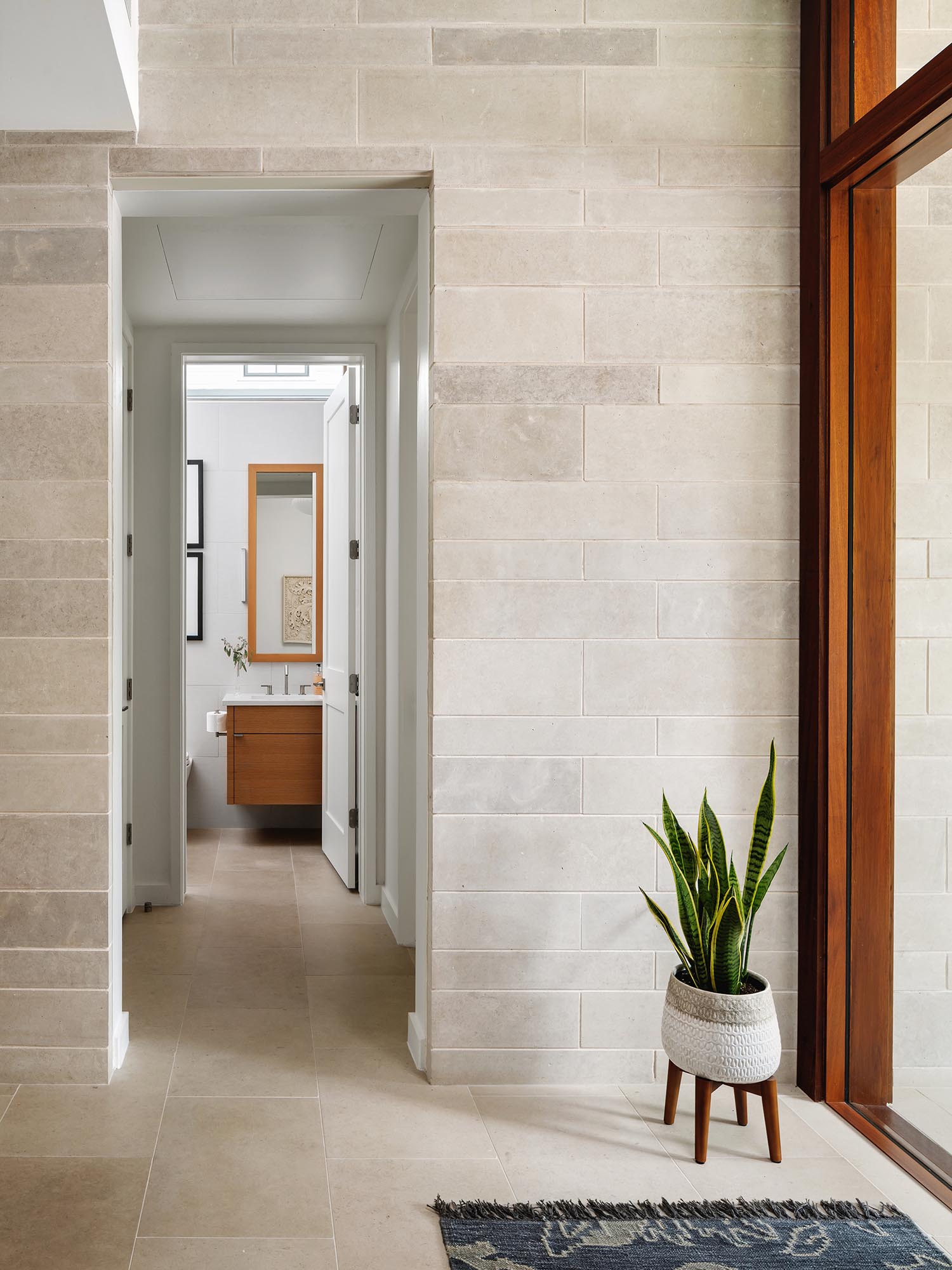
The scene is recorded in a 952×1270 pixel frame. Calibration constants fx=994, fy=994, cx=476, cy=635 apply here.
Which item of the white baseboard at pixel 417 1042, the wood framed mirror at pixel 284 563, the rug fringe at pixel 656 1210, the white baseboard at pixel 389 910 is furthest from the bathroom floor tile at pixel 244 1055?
the wood framed mirror at pixel 284 563

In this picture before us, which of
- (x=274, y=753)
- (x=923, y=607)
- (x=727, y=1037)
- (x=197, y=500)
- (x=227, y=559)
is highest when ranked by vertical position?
(x=197, y=500)

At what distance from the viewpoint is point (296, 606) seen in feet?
18.2

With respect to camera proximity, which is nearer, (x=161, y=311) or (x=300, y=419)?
(x=161, y=311)

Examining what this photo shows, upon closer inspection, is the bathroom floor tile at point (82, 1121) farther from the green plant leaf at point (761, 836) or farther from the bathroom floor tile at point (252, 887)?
the bathroom floor tile at point (252, 887)

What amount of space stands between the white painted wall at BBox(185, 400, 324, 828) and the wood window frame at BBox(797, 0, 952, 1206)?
3.63 meters

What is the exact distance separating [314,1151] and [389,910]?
1.65 metres

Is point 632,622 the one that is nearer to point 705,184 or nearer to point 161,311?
point 705,184

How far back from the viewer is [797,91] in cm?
236

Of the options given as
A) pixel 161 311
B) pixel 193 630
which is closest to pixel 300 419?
pixel 193 630

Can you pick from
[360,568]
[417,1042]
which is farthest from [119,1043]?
[360,568]

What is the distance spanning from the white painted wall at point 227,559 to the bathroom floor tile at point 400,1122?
10.7ft

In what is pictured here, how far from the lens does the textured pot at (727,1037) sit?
77.9 inches

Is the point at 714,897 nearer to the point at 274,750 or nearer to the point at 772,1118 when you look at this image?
the point at 772,1118

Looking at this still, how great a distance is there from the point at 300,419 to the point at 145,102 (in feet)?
10.7
